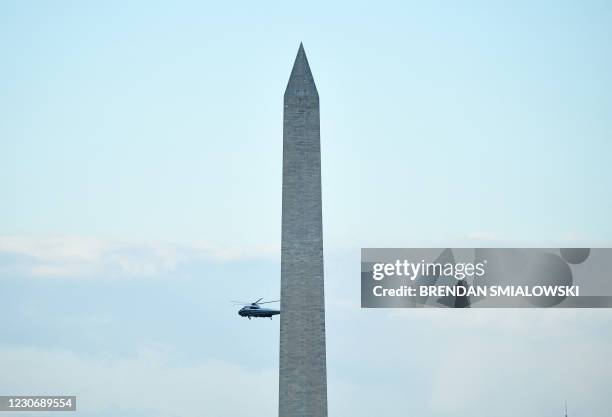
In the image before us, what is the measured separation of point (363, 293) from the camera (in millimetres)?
51938

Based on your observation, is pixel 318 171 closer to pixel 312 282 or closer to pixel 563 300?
pixel 312 282

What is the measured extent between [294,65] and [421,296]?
9672 mm

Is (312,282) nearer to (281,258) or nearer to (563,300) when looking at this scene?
(281,258)

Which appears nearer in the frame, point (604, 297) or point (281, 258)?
point (281, 258)

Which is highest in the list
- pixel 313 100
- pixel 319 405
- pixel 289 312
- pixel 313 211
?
pixel 313 100

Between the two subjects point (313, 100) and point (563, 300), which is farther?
point (563, 300)

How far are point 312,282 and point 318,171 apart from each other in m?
3.86

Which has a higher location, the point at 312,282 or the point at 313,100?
the point at 313,100

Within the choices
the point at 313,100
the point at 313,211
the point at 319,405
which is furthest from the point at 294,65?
the point at 319,405

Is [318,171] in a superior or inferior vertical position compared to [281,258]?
superior

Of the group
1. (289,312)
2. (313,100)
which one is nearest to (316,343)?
(289,312)

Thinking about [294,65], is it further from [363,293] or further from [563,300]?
[563,300]

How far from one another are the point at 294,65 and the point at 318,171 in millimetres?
Answer: 4205

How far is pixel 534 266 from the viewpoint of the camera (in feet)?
174
